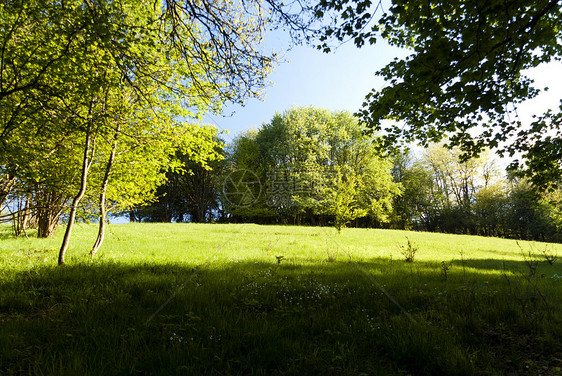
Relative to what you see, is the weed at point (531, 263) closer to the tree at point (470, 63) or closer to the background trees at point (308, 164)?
the tree at point (470, 63)

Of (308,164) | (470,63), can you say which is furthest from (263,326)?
(308,164)

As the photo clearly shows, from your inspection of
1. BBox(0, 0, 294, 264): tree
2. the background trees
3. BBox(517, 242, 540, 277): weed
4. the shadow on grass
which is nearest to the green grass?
the shadow on grass

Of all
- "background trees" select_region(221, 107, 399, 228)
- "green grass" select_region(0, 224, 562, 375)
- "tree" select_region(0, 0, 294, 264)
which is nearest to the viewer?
"green grass" select_region(0, 224, 562, 375)

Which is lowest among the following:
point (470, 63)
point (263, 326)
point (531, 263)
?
point (263, 326)

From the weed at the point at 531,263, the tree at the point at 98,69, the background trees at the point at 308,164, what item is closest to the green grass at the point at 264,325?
the weed at the point at 531,263

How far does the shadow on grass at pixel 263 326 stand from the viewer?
8.20 feet

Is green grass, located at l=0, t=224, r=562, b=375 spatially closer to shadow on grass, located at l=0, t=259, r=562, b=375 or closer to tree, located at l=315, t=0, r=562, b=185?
shadow on grass, located at l=0, t=259, r=562, b=375

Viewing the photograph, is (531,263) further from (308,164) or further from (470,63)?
(308,164)

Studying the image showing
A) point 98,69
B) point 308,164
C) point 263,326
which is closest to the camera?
point 263,326

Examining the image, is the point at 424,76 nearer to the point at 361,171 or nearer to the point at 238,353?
the point at 238,353

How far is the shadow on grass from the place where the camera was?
2498mm

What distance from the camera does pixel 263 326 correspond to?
10.6 ft

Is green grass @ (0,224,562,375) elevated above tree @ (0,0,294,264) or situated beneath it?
situated beneath

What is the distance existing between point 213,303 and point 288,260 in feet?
13.7
